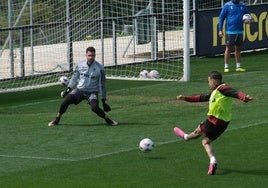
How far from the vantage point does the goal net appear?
2805 centimetres

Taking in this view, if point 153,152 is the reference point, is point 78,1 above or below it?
above

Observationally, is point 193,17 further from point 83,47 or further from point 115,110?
point 115,110

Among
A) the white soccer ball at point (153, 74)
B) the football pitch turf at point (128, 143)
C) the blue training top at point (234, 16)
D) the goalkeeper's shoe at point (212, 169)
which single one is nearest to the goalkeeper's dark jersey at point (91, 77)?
the football pitch turf at point (128, 143)

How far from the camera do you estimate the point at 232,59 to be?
3170cm

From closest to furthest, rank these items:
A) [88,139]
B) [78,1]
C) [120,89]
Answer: [88,139] < [120,89] < [78,1]

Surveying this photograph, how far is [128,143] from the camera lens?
17.2 m

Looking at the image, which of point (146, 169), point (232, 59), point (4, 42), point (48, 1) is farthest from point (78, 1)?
point (146, 169)

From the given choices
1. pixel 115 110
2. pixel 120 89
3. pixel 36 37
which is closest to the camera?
pixel 115 110

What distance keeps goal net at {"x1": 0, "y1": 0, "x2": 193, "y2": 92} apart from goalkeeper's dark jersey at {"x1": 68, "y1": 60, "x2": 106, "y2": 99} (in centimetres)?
676

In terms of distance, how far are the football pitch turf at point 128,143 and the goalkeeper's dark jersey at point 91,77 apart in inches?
29.1

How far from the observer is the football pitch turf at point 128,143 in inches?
560

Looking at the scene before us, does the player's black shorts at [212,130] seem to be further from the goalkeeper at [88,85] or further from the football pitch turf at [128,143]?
the goalkeeper at [88,85]

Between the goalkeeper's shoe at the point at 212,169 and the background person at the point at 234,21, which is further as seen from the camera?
the background person at the point at 234,21

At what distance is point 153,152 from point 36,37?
512 inches
